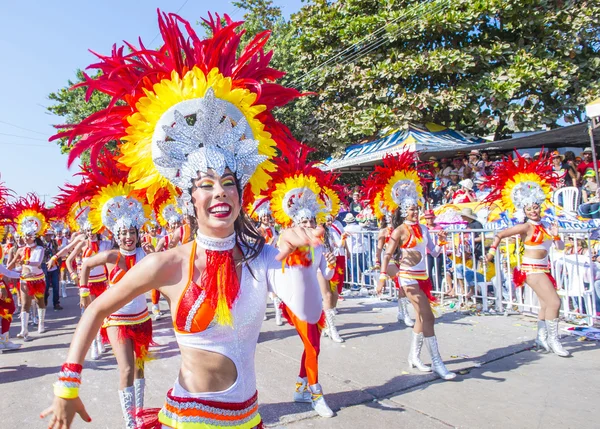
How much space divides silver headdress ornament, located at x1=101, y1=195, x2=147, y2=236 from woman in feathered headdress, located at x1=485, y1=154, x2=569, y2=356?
456cm

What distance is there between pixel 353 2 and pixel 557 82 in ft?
22.7

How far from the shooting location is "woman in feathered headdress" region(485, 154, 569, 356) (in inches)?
227

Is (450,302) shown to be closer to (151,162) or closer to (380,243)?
(380,243)

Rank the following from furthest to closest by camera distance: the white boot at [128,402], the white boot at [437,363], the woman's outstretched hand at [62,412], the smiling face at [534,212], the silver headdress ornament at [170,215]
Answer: the silver headdress ornament at [170,215] → the smiling face at [534,212] → the white boot at [437,363] → the white boot at [128,402] → the woman's outstretched hand at [62,412]

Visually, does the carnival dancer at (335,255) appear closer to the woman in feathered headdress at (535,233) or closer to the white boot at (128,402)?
the woman in feathered headdress at (535,233)

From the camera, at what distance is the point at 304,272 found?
2053mm

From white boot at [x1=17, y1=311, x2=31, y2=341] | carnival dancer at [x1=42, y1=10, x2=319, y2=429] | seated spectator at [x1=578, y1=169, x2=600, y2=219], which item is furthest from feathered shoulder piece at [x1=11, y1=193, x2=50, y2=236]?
seated spectator at [x1=578, y1=169, x2=600, y2=219]

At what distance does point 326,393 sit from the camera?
4.68m

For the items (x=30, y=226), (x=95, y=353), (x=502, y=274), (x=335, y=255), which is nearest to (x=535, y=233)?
(x=502, y=274)

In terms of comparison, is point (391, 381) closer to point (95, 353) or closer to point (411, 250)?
point (411, 250)

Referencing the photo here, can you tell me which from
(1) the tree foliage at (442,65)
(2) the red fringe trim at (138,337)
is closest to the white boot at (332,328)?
(2) the red fringe trim at (138,337)

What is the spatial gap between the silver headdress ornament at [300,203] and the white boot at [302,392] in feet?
5.78

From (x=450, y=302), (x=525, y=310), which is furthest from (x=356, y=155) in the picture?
(x=525, y=310)

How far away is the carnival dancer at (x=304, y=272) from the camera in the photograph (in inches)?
80.1
